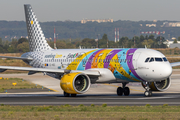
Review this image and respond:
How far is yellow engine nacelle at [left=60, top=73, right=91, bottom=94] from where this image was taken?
33.6m

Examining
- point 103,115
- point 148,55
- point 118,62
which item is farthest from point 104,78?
point 103,115

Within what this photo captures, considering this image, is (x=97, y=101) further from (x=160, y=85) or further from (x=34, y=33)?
(x=34, y=33)

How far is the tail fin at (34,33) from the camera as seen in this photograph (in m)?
47.1

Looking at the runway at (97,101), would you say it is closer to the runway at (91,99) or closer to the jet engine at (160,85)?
the runway at (91,99)

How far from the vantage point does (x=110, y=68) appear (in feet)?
118

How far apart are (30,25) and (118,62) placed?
16708 mm

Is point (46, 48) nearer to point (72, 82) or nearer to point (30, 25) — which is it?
point (30, 25)

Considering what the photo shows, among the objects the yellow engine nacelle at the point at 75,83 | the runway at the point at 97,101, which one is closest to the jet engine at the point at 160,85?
the runway at the point at 97,101

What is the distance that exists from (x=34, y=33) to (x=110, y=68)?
15.1 meters

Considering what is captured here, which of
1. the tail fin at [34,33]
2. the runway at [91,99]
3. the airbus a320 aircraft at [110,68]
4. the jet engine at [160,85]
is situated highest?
the tail fin at [34,33]

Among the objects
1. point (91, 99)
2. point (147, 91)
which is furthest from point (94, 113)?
point (147, 91)

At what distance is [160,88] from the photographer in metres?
36.5

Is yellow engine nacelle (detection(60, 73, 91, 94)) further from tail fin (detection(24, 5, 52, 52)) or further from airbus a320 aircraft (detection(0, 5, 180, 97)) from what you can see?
tail fin (detection(24, 5, 52, 52))

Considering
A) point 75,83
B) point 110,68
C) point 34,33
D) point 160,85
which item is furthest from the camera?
point 34,33
